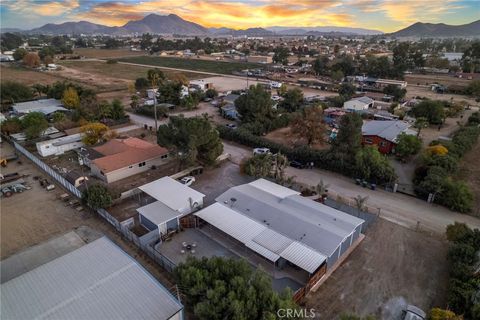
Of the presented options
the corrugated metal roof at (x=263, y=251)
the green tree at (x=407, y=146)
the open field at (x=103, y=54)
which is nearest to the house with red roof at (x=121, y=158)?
the corrugated metal roof at (x=263, y=251)

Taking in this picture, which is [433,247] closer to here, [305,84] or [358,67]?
[305,84]

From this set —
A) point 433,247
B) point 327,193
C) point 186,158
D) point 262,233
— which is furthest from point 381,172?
point 186,158

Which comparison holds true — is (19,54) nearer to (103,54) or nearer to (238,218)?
(103,54)

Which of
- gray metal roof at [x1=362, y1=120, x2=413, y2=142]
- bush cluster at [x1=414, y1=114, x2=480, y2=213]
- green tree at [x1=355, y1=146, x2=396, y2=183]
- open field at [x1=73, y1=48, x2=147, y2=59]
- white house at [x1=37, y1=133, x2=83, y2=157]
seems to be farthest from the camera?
open field at [x1=73, y1=48, x2=147, y2=59]

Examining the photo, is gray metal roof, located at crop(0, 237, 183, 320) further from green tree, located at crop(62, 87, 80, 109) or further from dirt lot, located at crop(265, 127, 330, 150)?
green tree, located at crop(62, 87, 80, 109)

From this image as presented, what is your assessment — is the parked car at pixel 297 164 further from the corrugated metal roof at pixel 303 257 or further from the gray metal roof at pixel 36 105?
Answer: the gray metal roof at pixel 36 105

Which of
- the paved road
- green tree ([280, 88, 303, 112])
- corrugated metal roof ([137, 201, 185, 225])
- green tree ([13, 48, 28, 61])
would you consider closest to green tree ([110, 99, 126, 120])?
green tree ([280, 88, 303, 112])

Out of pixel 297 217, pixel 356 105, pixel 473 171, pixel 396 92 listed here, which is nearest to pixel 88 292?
pixel 297 217
